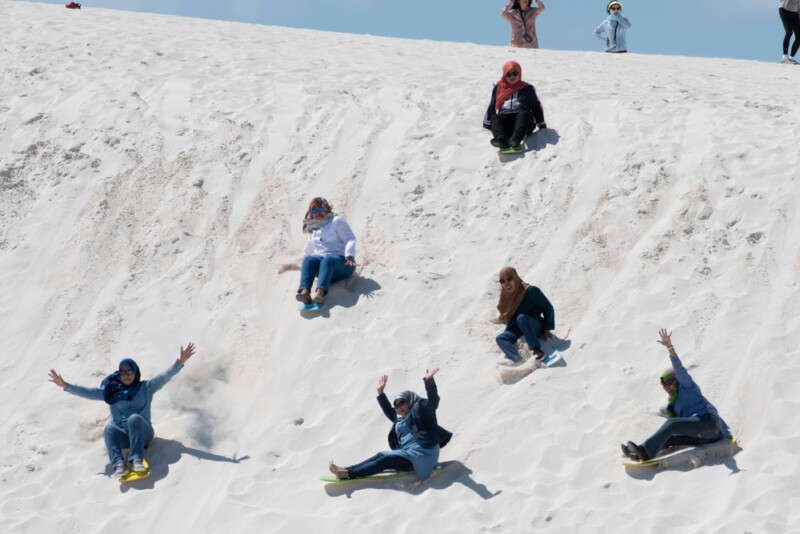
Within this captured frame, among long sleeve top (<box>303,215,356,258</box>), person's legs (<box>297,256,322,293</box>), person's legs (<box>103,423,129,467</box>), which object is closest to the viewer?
person's legs (<box>103,423,129,467</box>)

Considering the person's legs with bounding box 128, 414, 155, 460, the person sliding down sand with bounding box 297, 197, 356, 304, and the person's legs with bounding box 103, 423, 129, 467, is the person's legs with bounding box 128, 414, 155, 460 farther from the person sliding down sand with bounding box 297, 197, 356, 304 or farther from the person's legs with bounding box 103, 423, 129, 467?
the person sliding down sand with bounding box 297, 197, 356, 304

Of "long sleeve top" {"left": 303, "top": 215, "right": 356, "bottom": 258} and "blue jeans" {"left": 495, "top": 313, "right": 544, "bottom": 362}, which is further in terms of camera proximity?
"long sleeve top" {"left": 303, "top": 215, "right": 356, "bottom": 258}

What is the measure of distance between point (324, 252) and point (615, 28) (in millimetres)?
9978

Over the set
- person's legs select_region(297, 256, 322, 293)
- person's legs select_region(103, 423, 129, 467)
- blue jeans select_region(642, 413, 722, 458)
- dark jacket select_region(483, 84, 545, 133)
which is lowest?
person's legs select_region(103, 423, 129, 467)

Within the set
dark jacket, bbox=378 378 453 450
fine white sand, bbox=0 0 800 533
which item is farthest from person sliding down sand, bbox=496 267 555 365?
dark jacket, bbox=378 378 453 450

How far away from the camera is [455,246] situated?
9.04 meters

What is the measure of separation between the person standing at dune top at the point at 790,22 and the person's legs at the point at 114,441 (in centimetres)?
1324

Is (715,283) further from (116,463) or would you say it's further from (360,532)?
(116,463)

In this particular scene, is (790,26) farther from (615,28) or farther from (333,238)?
(333,238)

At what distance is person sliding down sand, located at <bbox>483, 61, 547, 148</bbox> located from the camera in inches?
407

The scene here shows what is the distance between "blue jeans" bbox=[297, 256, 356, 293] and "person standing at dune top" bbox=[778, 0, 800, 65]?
10594mm

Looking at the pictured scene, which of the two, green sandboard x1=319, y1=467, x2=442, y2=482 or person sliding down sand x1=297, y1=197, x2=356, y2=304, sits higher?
person sliding down sand x1=297, y1=197, x2=356, y2=304

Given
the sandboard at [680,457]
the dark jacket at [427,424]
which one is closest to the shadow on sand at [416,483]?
the dark jacket at [427,424]

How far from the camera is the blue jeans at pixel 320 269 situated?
8.35 metres
